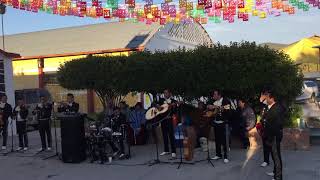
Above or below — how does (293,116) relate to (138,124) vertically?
above

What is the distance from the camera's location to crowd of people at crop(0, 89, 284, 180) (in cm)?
877

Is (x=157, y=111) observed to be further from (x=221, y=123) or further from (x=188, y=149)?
(x=221, y=123)

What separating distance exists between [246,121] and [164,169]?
110 inches

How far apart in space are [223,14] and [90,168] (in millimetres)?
8611

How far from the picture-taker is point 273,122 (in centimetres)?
865

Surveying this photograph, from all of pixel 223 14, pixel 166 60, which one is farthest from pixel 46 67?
pixel 166 60

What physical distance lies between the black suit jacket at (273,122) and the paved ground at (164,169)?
3.77 ft

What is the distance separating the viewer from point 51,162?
40.1 feet

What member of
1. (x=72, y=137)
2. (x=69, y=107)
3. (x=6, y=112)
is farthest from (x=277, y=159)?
(x=6, y=112)

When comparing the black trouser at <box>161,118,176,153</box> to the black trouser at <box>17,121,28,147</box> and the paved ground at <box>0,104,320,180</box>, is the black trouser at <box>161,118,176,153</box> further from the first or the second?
the black trouser at <box>17,121,28,147</box>

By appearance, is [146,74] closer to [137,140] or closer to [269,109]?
[137,140]

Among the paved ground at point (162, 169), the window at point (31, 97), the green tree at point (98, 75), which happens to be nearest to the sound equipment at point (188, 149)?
the paved ground at point (162, 169)

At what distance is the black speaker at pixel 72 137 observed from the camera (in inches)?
462

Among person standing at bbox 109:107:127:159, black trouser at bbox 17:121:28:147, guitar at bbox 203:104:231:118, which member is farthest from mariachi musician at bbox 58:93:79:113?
guitar at bbox 203:104:231:118
